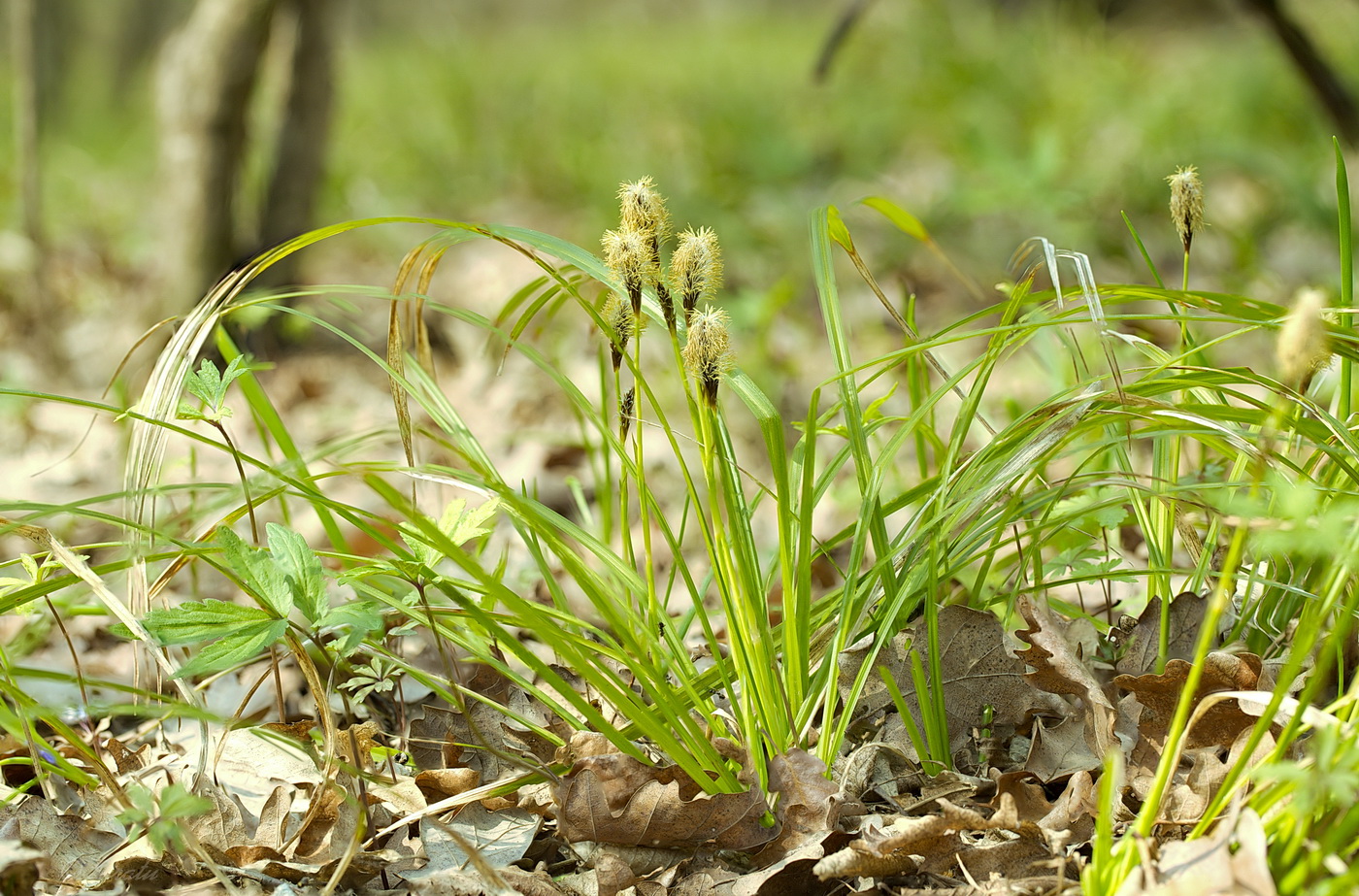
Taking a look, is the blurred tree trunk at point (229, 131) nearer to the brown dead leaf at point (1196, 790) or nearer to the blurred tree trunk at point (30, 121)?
the blurred tree trunk at point (30, 121)

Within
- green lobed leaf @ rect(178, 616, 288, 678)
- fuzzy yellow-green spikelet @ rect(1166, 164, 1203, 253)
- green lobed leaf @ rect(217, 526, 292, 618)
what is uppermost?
fuzzy yellow-green spikelet @ rect(1166, 164, 1203, 253)

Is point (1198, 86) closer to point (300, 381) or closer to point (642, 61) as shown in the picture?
point (642, 61)

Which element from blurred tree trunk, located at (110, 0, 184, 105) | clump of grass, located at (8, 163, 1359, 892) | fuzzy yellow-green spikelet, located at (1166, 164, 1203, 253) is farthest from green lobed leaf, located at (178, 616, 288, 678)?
blurred tree trunk, located at (110, 0, 184, 105)

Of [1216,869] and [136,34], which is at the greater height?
[136,34]

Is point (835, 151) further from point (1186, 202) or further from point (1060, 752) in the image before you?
point (1060, 752)

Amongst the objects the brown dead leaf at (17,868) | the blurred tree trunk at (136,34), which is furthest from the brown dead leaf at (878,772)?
the blurred tree trunk at (136,34)

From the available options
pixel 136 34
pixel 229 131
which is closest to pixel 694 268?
pixel 229 131

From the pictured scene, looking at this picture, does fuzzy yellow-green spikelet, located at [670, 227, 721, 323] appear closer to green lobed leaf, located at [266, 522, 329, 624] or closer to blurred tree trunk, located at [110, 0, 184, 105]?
green lobed leaf, located at [266, 522, 329, 624]
